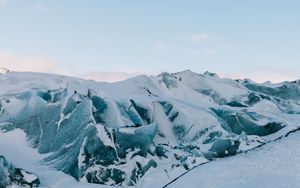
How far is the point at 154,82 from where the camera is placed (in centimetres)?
5991

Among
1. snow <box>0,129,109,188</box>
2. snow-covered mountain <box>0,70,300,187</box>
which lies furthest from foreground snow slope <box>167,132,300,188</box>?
snow <box>0,129,109,188</box>

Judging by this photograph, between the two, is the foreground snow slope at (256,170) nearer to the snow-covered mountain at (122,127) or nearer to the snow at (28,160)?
the snow-covered mountain at (122,127)

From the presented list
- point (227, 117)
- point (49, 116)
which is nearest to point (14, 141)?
point (49, 116)

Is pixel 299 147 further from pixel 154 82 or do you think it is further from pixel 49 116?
pixel 154 82

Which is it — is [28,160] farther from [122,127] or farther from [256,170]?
[256,170]

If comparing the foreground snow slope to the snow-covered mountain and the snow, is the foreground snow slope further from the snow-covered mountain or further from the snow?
the snow

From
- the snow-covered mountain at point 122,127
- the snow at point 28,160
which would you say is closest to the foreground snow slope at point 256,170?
the snow-covered mountain at point 122,127

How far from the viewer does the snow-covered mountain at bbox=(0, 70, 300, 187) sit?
34.4 metres

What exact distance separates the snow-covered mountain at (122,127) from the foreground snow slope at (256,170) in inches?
673

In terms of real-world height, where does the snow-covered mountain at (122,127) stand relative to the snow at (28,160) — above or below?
above

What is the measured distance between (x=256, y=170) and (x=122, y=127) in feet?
94.9

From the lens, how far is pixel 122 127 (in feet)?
120

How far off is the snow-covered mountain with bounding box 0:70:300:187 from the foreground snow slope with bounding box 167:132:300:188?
1710cm

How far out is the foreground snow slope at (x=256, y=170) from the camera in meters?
7.39
